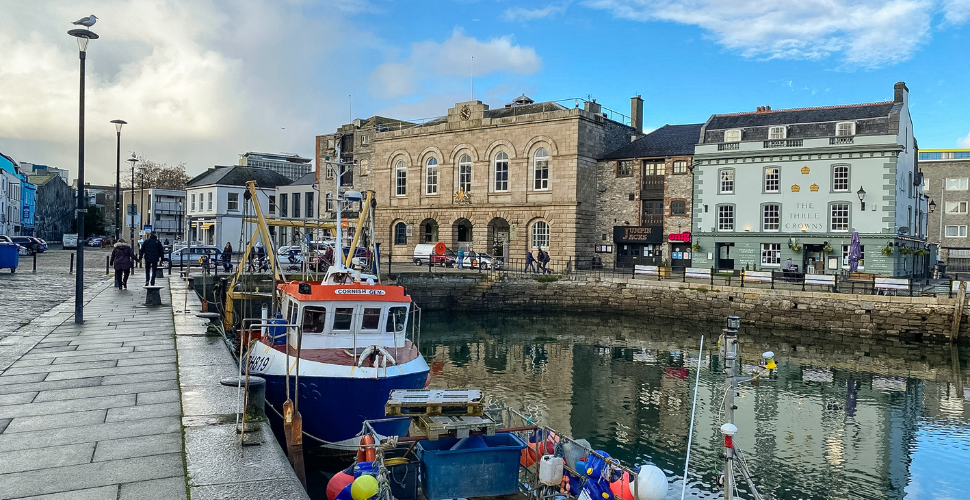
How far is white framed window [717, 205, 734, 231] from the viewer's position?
38.1 m

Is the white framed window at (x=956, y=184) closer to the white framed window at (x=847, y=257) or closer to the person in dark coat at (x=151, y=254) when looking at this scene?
the white framed window at (x=847, y=257)

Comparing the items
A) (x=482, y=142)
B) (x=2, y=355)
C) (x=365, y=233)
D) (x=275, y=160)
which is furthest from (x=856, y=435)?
(x=275, y=160)

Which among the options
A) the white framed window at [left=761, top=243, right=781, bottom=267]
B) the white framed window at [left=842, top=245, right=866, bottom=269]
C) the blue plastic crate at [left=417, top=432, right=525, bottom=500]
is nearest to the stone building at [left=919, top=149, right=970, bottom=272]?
the white framed window at [left=842, top=245, right=866, bottom=269]

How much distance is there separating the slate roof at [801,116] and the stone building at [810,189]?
54 mm

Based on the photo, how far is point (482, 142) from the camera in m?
45.2

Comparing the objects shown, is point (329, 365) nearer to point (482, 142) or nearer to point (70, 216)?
point (482, 142)

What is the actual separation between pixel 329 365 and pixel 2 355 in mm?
5548

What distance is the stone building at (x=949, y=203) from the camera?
199 feet

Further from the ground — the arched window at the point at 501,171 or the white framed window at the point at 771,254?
the arched window at the point at 501,171

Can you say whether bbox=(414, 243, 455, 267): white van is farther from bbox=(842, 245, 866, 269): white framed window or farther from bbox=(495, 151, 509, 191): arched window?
bbox=(842, 245, 866, 269): white framed window

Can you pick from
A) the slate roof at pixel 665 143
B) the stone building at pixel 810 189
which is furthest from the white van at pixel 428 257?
the stone building at pixel 810 189

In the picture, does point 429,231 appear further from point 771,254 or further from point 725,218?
point 771,254

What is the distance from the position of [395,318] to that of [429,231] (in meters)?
36.0

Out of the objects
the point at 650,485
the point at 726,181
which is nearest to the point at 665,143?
the point at 726,181
